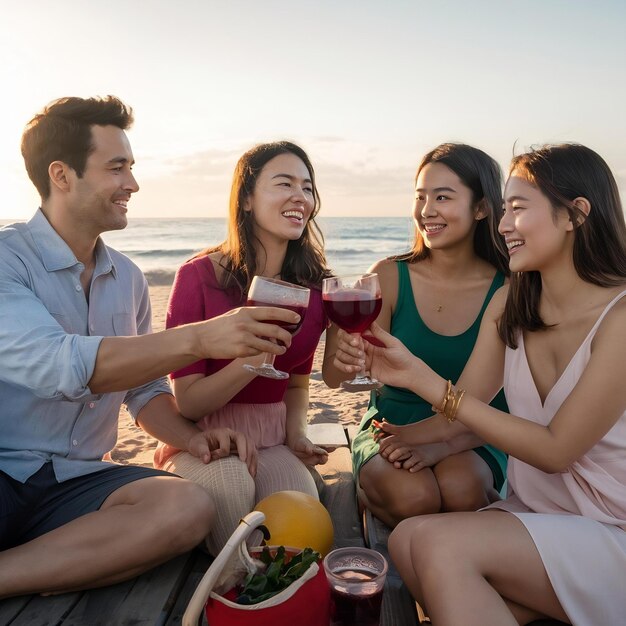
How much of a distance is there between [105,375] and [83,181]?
1.04 metres

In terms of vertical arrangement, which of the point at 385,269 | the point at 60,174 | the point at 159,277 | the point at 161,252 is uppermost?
the point at 60,174

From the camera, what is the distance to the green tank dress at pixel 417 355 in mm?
3357

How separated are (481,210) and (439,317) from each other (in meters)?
0.61

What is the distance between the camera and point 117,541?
234 cm

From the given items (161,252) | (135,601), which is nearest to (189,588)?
(135,601)

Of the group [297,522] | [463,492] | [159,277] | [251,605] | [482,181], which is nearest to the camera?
[251,605]

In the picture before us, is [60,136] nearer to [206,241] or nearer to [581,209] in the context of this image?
[581,209]

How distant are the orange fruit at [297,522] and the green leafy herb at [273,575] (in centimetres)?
47

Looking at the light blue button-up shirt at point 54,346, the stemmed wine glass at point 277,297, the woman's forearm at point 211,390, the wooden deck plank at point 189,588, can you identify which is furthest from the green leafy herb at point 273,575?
the woman's forearm at point 211,390

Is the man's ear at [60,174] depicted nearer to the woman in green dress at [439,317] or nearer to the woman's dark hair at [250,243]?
the woman's dark hair at [250,243]

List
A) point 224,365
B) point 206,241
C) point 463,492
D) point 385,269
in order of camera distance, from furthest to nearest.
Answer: point 206,241
point 385,269
point 224,365
point 463,492

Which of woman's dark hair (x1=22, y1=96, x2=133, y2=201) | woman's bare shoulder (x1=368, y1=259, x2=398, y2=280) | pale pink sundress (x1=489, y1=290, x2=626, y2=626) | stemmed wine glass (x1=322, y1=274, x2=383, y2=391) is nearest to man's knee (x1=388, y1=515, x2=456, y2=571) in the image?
pale pink sundress (x1=489, y1=290, x2=626, y2=626)

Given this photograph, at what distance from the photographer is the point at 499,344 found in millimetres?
2643

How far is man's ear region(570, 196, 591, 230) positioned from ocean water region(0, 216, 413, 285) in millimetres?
19433
